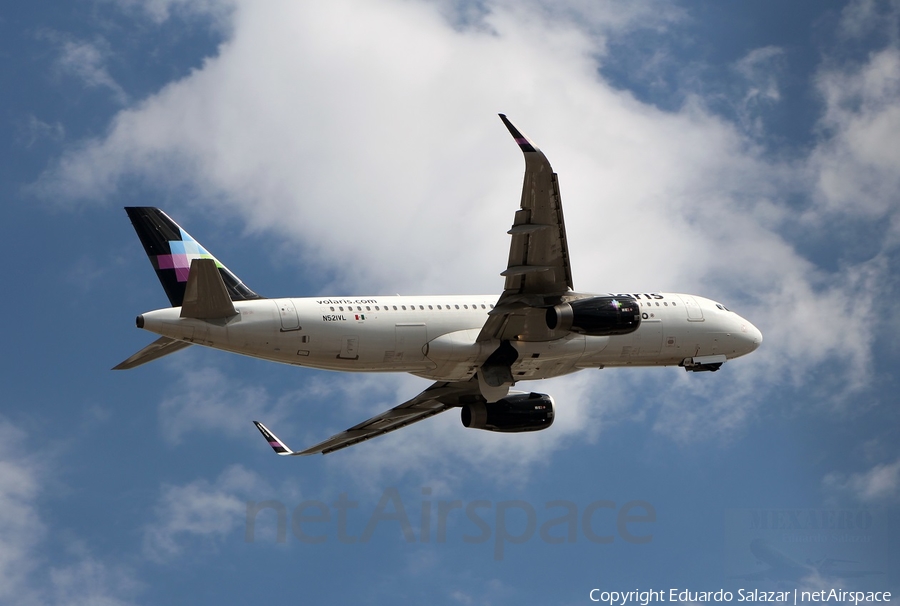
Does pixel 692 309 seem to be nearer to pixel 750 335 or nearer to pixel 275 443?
pixel 750 335

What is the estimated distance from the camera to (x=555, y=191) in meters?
38.8

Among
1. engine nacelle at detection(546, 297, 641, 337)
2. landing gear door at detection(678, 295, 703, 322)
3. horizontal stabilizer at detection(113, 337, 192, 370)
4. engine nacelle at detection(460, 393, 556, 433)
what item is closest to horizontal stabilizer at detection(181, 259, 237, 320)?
horizontal stabilizer at detection(113, 337, 192, 370)

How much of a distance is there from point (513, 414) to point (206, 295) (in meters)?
15.0

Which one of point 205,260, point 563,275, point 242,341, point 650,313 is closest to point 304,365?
point 242,341

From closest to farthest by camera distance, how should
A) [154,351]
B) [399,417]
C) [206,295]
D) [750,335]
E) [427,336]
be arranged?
[206,295], [154,351], [427,336], [750,335], [399,417]

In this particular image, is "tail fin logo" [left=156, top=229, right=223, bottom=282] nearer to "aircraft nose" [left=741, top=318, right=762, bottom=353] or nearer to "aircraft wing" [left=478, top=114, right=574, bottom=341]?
"aircraft wing" [left=478, top=114, right=574, bottom=341]

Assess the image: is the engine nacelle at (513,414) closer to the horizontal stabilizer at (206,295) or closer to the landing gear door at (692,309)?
the landing gear door at (692,309)

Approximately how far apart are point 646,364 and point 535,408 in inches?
191

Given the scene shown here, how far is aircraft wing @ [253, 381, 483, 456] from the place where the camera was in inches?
2015

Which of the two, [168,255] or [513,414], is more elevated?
[168,255]

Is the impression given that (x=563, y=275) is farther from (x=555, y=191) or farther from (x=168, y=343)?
(x=168, y=343)

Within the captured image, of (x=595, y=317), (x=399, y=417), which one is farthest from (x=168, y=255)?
(x=595, y=317)

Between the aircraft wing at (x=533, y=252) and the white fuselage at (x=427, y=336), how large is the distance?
57.2 inches

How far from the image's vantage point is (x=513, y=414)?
49656 millimetres
